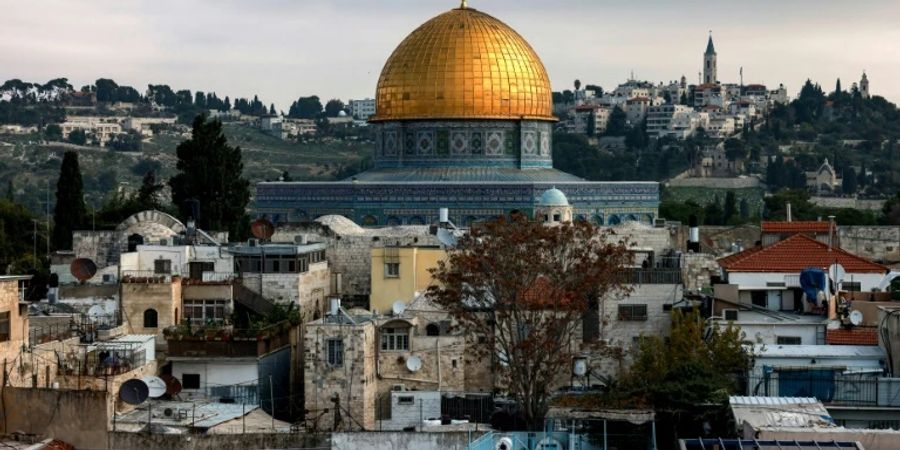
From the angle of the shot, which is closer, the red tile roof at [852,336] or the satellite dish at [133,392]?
the satellite dish at [133,392]

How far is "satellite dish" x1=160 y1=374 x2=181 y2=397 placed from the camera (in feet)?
99.6

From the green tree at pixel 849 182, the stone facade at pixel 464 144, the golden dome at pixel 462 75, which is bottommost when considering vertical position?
the green tree at pixel 849 182

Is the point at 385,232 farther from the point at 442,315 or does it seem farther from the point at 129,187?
the point at 129,187

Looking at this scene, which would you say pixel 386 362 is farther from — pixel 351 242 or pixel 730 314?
pixel 351 242

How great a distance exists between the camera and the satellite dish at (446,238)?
36219 millimetres

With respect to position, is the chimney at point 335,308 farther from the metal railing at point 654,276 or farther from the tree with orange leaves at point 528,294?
the metal railing at point 654,276

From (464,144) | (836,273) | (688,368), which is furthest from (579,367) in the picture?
(464,144)

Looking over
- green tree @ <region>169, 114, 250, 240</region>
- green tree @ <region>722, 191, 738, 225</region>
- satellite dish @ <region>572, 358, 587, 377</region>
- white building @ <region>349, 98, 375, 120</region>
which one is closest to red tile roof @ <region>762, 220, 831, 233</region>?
satellite dish @ <region>572, 358, 587, 377</region>

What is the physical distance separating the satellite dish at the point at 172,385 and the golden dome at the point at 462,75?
22.8 meters

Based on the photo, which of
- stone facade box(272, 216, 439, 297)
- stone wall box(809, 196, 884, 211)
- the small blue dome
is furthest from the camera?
stone wall box(809, 196, 884, 211)

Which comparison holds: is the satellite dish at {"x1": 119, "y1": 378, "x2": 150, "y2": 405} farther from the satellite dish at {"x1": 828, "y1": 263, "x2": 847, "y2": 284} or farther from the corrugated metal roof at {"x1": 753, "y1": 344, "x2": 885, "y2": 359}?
the satellite dish at {"x1": 828, "y1": 263, "x2": 847, "y2": 284}

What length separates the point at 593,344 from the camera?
3078 cm

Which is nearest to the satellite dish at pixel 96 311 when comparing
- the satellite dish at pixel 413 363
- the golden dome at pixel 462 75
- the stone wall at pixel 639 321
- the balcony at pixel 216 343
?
the balcony at pixel 216 343

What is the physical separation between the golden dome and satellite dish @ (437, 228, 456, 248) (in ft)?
50.3
